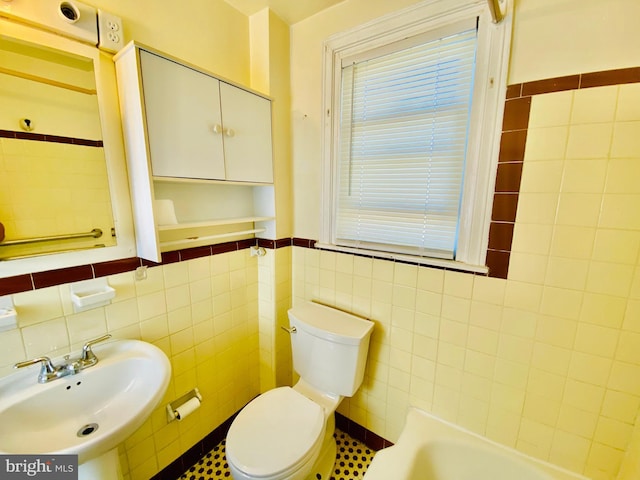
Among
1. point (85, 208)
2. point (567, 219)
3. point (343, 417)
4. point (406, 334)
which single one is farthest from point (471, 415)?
point (85, 208)

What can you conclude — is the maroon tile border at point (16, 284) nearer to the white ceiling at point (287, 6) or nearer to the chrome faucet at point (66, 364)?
the chrome faucet at point (66, 364)

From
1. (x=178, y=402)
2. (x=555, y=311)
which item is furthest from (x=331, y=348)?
(x=555, y=311)

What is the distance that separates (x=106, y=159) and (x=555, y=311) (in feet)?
6.13

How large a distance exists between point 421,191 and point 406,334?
2.39 feet

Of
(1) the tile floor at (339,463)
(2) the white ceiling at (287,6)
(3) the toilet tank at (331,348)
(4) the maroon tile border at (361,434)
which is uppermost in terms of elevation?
(2) the white ceiling at (287,6)

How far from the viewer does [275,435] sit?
1189 millimetres

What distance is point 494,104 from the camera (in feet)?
3.50

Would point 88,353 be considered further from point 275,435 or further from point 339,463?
point 339,463

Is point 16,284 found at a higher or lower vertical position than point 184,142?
lower

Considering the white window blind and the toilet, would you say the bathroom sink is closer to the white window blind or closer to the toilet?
the toilet

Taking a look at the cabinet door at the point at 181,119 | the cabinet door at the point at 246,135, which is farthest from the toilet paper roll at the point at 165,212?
the cabinet door at the point at 246,135

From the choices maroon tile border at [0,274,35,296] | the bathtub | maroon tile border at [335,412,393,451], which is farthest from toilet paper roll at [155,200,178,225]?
maroon tile border at [335,412,393,451]

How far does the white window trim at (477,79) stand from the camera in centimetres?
105

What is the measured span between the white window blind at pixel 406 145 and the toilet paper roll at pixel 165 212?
0.84 meters
